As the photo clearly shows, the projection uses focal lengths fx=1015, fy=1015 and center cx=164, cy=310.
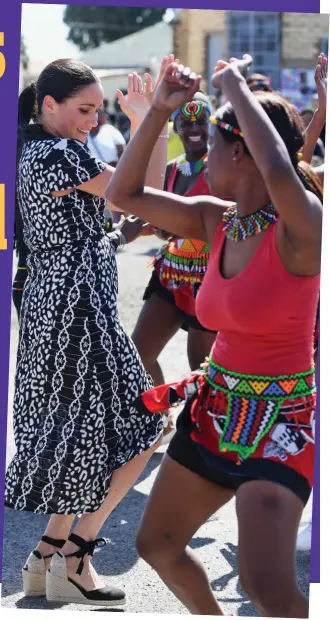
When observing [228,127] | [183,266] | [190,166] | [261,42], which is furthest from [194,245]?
[261,42]

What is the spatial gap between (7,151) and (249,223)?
4.00ft

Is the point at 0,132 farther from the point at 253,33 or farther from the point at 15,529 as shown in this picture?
the point at 253,33

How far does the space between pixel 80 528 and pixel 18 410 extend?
0.50 m

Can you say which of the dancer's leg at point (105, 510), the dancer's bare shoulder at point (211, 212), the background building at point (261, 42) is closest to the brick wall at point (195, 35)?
the background building at point (261, 42)

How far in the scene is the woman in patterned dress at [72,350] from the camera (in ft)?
11.9

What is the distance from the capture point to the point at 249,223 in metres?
2.86

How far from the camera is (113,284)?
12.4 feet

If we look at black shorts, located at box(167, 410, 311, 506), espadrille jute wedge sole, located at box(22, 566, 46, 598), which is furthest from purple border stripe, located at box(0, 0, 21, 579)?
black shorts, located at box(167, 410, 311, 506)

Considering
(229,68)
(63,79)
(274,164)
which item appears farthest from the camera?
(63,79)

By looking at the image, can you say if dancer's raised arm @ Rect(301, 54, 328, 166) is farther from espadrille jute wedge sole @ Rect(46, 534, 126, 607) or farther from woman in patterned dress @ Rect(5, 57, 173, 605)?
espadrille jute wedge sole @ Rect(46, 534, 126, 607)

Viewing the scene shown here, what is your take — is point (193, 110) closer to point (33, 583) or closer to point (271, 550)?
point (33, 583)

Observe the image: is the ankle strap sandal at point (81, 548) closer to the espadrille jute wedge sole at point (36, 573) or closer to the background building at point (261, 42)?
the espadrille jute wedge sole at point (36, 573)

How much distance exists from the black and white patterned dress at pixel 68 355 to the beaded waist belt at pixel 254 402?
95 centimetres

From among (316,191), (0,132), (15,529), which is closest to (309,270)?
(316,191)
